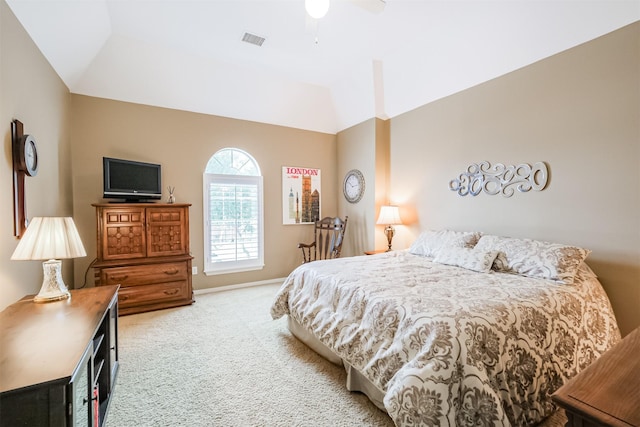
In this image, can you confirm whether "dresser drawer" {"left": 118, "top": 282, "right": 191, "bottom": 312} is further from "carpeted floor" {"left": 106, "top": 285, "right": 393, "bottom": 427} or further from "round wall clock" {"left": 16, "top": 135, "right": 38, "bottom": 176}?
"round wall clock" {"left": 16, "top": 135, "right": 38, "bottom": 176}

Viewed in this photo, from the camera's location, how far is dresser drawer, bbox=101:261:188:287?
3213mm

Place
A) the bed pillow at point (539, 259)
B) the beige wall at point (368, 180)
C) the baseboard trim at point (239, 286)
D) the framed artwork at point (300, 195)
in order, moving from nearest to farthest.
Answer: the bed pillow at point (539, 259) < the baseboard trim at point (239, 286) < the beige wall at point (368, 180) < the framed artwork at point (300, 195)

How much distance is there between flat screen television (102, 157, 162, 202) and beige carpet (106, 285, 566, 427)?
148 centimetres

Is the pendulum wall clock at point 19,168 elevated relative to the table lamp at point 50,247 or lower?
elevated

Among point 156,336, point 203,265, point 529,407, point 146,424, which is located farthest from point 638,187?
point 203,265

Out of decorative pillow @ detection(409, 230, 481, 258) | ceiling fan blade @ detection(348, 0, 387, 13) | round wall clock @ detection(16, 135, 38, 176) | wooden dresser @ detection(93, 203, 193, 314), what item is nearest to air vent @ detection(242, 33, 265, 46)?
ceiling fan blade @ detection(348, 0, 387, 13)

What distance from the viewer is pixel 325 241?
4965mm

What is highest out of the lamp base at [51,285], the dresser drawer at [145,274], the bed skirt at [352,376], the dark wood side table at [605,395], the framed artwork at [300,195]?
the framed artwork at [300,195]

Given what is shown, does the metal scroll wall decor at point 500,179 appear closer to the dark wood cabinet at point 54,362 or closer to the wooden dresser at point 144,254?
the wooden dresser at point 144,254

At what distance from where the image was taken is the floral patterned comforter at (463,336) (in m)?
1.35

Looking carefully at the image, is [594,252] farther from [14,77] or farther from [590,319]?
[14,77]

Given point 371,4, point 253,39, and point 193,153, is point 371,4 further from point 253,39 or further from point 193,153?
point 193,153

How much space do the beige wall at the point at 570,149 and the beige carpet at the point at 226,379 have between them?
166 cm

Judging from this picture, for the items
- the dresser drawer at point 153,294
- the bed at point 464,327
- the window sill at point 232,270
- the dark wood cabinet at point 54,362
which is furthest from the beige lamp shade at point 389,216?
the dark wood cabinet at point 54,362
